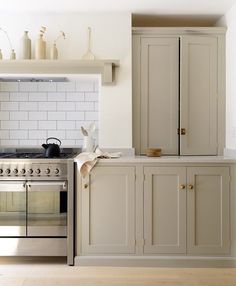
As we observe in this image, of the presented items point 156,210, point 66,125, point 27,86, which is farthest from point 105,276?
point 27,86

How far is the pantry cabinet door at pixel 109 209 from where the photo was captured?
3.10 m

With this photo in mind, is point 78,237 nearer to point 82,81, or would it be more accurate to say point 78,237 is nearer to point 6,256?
point 6,256

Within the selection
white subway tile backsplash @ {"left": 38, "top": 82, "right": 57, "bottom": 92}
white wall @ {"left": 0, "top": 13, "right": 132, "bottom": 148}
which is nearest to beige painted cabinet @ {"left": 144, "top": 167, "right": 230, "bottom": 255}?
white wall @ {"left": 0, "top": 13, "right": 132, "bottom": 148}

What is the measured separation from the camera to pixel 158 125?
11.6 ft

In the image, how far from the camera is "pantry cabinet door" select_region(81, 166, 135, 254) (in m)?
3.10

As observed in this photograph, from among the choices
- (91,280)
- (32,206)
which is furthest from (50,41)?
(91,280)

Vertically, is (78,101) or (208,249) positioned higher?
(78,101)

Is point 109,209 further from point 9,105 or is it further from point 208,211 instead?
point 9,105

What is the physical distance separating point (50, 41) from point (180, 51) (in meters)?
1.19

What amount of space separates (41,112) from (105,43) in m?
0.91

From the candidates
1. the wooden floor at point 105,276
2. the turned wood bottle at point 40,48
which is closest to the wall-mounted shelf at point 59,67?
the turned wood bottle at point 40,48

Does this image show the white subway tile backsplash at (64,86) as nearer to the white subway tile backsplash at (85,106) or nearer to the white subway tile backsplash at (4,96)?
the white subway tile backsplash at (85,106)

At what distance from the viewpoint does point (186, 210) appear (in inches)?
122

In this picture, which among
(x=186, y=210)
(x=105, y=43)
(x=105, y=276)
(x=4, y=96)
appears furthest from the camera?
(x=4, y=96)
